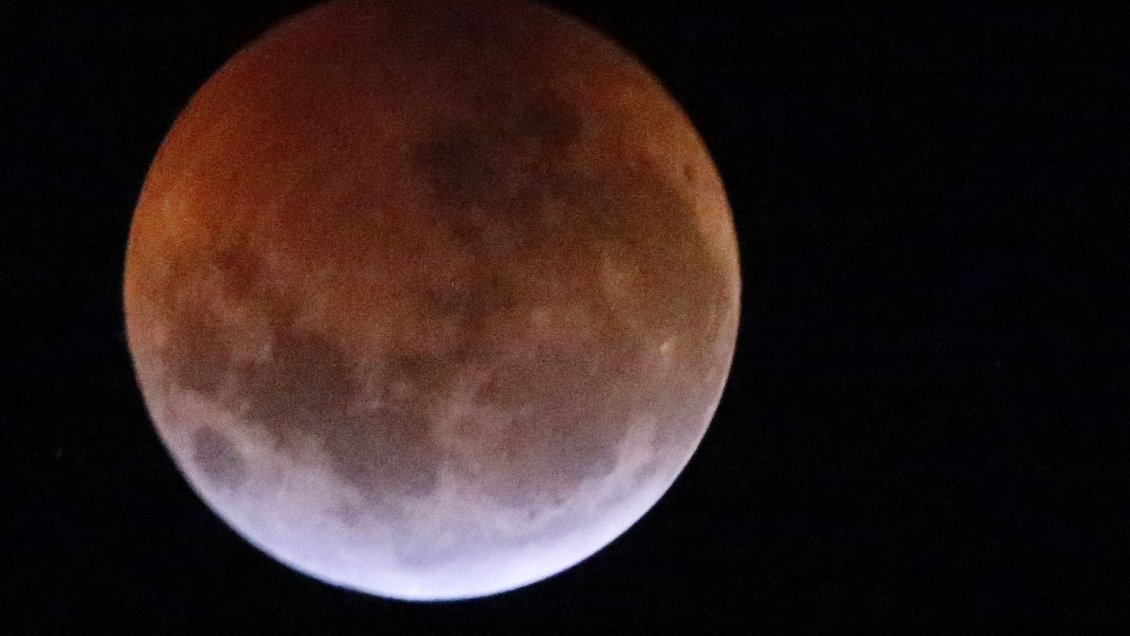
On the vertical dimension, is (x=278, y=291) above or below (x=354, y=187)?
below

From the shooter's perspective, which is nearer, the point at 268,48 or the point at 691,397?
the point at 268,48

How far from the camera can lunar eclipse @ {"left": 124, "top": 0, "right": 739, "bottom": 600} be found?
220cm

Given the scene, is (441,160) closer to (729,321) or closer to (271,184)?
(271,184)

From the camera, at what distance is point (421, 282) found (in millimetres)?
2178

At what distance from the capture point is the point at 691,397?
8.59 feet

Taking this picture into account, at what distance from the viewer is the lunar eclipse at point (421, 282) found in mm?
2199

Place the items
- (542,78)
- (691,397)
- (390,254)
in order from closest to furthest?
(390,254), (542,78), (691,397)

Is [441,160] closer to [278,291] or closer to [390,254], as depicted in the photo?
[390,254]

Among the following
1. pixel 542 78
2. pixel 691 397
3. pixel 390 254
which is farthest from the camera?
pixel 691 397

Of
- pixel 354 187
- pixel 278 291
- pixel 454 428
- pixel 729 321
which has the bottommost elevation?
pixel 454 428

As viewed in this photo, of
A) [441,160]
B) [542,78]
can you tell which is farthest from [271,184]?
[542,78]

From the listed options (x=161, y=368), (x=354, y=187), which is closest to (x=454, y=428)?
(x=354, y=187)

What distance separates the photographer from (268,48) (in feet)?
8.07

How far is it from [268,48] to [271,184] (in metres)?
0.44
